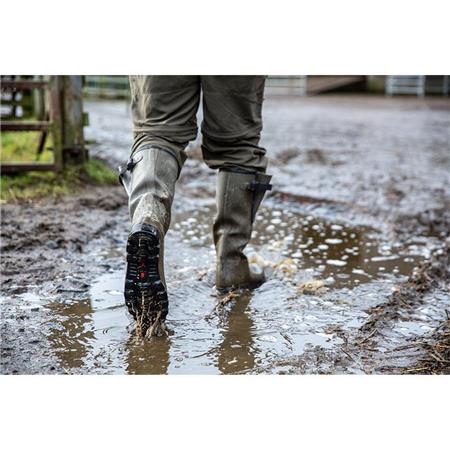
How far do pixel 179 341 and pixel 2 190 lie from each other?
8.82 ft

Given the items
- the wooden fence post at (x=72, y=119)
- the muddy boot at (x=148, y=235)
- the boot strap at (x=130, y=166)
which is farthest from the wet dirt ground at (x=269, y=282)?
the boot strap at (x=130, y=166)

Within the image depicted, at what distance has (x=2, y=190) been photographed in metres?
Result: 4.90

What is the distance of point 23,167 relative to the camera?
16.9 feet

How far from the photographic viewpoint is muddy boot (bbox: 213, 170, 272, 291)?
3.17 meters

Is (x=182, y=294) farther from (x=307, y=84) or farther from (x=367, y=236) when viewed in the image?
(x=307, y=84)

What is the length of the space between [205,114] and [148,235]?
76 cm

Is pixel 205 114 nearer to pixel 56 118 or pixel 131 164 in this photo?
pixel 131 164

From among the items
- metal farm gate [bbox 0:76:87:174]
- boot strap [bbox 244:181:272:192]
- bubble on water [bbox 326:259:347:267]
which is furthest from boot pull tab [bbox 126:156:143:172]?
metal farm gate [bbox 0:76:87:174]

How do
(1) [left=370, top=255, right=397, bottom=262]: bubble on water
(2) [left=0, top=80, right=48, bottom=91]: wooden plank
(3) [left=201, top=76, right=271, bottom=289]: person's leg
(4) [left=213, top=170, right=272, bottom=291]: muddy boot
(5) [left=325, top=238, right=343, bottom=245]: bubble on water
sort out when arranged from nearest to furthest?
(3) [left=201, top=76, right=271, bottom=289]: person's leg, (4) [left=213, top=170, right=272, bottom=291]: muddy boot, (1) [left=370, top=255, right=397, bottom=262]: bubble on water, (5) [left=325, top=238, right=343, bottom=245]: bubble on water, (2) [left=0, top=80, right=48, bottom=91]: wooden plank

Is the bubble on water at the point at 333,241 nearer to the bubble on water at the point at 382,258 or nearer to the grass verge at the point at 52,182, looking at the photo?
the bubble on water at the point at 382,258

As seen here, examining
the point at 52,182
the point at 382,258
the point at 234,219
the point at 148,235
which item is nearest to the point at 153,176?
the point at 148,235

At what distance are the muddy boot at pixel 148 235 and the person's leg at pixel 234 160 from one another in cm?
31

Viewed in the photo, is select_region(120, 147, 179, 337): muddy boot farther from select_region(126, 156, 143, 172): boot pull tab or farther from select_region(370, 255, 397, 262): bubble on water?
select_region(370, 255, 397, 262): bubble on water

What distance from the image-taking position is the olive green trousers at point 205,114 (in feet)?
9.55
